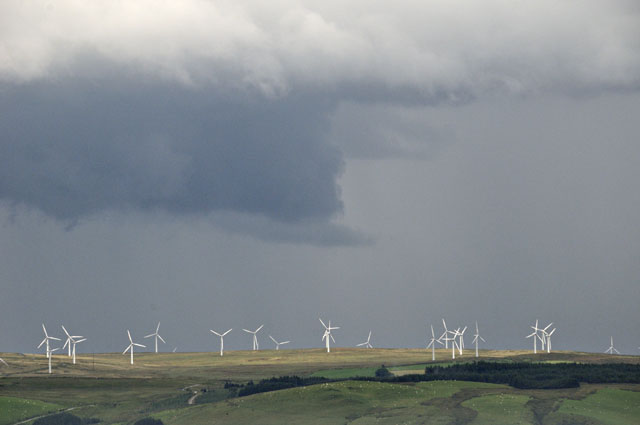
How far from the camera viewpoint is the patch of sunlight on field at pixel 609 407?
14362cm

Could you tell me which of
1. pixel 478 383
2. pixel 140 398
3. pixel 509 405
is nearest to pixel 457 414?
pixel 509 405

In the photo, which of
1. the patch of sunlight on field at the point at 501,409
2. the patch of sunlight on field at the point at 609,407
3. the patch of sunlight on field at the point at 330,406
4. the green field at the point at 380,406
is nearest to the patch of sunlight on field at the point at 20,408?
the green field at the point at 380,406

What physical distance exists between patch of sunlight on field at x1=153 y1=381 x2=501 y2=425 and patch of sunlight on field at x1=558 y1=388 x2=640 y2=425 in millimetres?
23082

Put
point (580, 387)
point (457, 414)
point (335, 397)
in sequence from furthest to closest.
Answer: point (580, 387)
point (335, 397)
point (457, 414)

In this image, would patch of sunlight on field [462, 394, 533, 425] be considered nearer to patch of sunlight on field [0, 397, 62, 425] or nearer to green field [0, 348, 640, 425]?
green field [0, 348, 640, 425]

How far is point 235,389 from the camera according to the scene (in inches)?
7761

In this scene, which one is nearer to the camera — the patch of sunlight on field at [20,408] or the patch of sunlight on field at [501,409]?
the patch of sunlight on field at [501,409]

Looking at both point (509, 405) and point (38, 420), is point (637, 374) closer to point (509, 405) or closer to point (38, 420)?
point (509, 405)

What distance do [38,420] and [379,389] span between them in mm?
65163

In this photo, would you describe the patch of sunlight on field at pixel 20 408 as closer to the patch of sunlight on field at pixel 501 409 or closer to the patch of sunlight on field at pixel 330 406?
the patch of sunlight on field at pixel 330 406

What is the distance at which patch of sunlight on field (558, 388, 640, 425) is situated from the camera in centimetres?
14362

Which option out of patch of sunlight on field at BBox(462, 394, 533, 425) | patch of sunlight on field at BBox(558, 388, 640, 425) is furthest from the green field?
patch of sunlight on field at BBox(462, 394, 533, 425)

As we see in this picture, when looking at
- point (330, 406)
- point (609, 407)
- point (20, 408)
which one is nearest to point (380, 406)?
point (330, 406)

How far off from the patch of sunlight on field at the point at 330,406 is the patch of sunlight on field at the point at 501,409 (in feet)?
24.7
